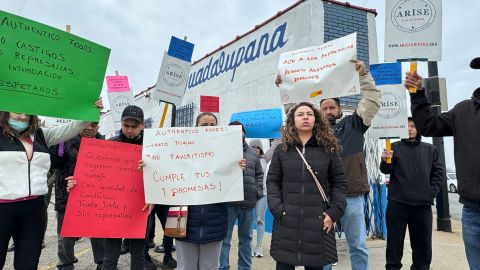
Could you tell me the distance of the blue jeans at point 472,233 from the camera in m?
2.29

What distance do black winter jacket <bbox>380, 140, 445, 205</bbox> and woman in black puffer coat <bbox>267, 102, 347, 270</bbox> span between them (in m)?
1.35

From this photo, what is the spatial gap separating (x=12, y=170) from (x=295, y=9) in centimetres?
731

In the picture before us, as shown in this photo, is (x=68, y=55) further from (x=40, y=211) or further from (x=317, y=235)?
(x=317, y=235)

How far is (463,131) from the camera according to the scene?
2348 mm

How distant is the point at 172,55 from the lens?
493 centimetres

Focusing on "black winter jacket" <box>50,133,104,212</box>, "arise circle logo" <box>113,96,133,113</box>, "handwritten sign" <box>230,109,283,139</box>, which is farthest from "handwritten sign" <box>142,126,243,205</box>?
"arise circle logo" <box>113,96,133,113</box>

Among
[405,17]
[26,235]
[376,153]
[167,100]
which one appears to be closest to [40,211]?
[26,235]

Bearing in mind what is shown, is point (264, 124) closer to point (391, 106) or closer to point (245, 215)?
point (245, 215)

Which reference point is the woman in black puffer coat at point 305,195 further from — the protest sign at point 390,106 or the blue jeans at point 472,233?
the protest sign at point 390,106

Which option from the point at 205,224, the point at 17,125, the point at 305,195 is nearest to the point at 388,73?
the point at 305,195

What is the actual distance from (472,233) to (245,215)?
2356 mm

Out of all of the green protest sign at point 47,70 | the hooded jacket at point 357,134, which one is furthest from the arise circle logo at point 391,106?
the green protest sign at point 47,70

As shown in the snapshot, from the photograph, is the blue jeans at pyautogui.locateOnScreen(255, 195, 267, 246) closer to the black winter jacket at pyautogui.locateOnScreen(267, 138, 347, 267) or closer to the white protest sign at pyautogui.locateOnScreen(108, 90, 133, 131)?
the black winter jacket at pyautogui.locateOnScreen(267, 138, 347, 267)

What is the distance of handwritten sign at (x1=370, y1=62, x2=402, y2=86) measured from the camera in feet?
13.9
